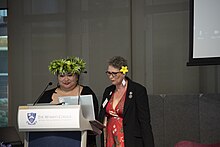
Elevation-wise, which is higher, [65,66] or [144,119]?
[65,66]

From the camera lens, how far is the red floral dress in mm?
3072

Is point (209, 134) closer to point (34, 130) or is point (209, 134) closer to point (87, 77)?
point (87, 77)

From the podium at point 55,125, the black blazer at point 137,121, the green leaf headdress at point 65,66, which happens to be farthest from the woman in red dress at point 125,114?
the podium at point 55,125

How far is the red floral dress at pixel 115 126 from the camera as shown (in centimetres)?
307

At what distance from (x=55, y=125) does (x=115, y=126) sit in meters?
0.85

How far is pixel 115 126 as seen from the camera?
310 cm

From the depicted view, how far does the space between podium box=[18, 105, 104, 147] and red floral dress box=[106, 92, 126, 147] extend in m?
0.63

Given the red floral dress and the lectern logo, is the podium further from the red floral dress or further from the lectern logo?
the red floral dress

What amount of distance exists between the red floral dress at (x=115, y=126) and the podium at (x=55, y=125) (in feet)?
2.05

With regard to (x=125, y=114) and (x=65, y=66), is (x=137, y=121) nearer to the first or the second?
(x=125, y=114)

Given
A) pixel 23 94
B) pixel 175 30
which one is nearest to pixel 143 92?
pixel 175 30

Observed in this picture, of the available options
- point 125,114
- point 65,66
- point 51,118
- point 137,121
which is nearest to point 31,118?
point 51,118

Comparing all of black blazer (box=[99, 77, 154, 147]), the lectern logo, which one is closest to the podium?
the lectern logo

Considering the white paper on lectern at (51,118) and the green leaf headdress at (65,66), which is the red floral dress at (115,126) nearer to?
the green leaf headdress at (65,66)
